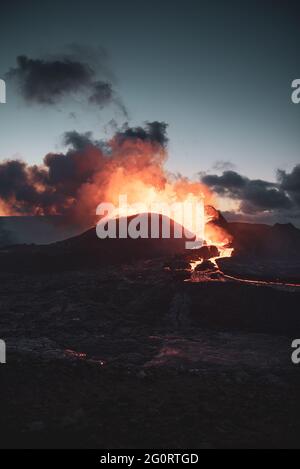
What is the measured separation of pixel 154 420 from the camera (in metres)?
16.0

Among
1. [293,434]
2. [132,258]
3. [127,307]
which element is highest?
[132,258]

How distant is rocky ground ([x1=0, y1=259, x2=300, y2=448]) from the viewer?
15227 mm

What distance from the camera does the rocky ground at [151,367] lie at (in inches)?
599

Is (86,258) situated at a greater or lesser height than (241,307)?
greater

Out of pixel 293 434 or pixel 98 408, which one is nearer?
pixel 293 434

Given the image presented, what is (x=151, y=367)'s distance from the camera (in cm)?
2189

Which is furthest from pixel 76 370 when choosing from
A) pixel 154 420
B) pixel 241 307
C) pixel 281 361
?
pixel 241 307

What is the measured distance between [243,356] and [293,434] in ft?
29.4
